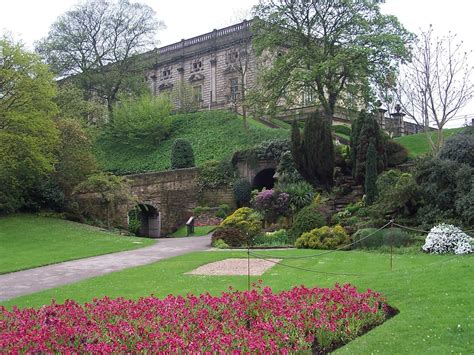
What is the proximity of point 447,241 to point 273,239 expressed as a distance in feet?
28.3

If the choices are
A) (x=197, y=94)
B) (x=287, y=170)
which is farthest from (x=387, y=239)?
(x=197, y=94)

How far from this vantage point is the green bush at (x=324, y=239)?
64.6ft

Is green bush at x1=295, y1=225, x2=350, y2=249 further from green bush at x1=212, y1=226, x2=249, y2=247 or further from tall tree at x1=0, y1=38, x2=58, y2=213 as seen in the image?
tall tree at x1=0, y1=38, x2=58, y2=213

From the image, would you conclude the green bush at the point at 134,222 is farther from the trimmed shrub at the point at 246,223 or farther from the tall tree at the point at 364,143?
the tall tree at the point at 364,143

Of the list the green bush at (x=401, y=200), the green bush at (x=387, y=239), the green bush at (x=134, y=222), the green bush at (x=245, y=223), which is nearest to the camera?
the green bush at (x=387, y=239)

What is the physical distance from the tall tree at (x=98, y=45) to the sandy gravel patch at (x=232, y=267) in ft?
138

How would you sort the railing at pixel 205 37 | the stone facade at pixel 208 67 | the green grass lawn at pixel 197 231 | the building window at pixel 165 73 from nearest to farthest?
the green grass lawn at pixel 197 231
the railing at pixel 205 37
the stone facade at pixel 208 67
the building window at pixel 165 73

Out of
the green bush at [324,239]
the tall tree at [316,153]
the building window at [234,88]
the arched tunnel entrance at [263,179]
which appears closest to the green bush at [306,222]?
the green bush at [324,239]

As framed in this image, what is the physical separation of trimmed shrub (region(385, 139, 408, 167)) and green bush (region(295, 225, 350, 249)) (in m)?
9.18

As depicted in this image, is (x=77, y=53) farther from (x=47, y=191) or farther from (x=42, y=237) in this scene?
(x=42, y=237)

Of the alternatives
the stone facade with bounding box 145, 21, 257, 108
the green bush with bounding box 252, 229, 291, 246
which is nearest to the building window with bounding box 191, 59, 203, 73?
the stone facade with bounding box 145, 21, 257, 108

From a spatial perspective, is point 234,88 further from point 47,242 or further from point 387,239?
point 387,239

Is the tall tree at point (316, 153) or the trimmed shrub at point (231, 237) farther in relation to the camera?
the tall tree at point (316, 153)

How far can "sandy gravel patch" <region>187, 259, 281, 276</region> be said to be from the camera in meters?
14.7
